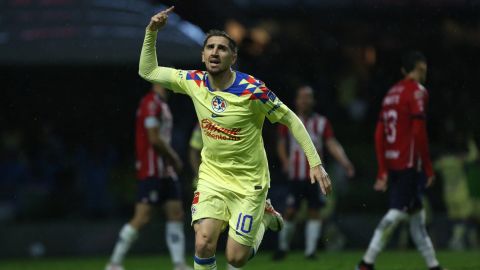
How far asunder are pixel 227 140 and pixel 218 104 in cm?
30

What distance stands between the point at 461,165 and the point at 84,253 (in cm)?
611

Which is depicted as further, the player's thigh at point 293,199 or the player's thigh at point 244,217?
the player's thigh at point 293,199

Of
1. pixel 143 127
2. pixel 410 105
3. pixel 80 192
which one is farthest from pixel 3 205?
pixel 410 105

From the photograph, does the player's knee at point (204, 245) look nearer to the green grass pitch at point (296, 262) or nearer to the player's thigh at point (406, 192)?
the player's thigh at point (406, 192)

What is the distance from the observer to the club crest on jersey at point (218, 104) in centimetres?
916

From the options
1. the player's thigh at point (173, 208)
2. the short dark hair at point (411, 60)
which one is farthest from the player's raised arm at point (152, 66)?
the player's thigh at point (173, 208)

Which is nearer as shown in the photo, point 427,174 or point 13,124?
point 427,174

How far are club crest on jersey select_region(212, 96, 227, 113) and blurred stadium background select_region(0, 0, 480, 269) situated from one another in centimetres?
819

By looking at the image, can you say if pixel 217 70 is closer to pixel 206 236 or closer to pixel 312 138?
pixel 206 236

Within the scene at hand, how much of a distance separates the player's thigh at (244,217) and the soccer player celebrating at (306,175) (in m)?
5.56

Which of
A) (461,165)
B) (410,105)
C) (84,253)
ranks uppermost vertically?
(410,105)

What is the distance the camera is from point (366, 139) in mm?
20906

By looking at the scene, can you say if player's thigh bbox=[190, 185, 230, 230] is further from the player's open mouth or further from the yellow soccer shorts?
the player's open mouth

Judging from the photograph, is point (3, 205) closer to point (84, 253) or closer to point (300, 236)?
point (84, 253)
